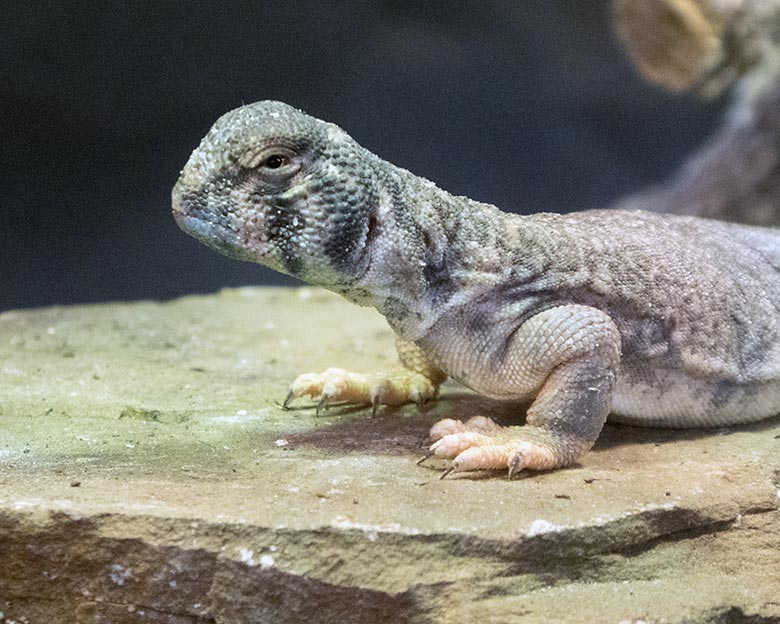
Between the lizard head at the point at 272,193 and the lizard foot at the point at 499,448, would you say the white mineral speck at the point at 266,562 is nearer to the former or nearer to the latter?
the lizard foot at the point at 499,448

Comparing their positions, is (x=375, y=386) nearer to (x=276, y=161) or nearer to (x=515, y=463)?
(x=515, y=463)

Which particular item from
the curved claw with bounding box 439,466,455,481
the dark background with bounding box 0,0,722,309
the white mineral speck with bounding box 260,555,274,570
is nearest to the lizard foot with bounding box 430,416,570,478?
the curved claw with bounding box 439,466,455,481

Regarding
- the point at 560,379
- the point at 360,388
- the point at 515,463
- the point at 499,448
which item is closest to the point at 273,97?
the point at 360,388

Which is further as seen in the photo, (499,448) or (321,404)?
(321,404)

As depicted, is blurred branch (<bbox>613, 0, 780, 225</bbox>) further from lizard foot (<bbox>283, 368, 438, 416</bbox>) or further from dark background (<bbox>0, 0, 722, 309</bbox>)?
lizard foot (<bbox>283, 368, 438, 416</bbox>)

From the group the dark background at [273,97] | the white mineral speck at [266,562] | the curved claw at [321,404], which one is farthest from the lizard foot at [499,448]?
the dark background at [273,97]

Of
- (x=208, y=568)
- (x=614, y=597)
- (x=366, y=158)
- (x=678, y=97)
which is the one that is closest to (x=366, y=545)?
(x=208, y=568)
